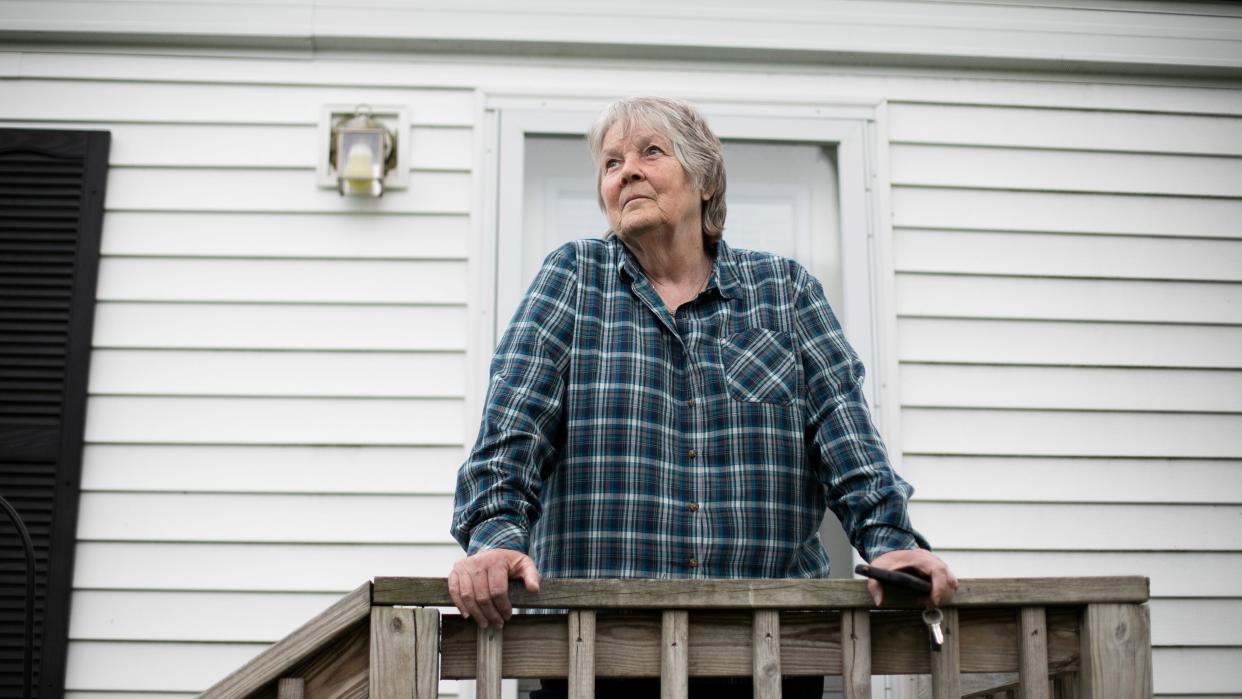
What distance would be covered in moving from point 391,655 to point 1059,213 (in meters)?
2.62

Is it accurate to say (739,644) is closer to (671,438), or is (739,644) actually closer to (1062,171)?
(671,438)

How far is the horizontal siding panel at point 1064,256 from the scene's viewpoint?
10.4 ft

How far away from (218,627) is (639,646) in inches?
71.4

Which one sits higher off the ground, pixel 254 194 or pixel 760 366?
pixel 254 194

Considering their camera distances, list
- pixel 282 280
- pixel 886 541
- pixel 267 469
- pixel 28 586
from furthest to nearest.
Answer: pixel 282 280 < pixel 267 469 < pixel 28 586 < pixel 886 541

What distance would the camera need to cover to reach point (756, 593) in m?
1.50

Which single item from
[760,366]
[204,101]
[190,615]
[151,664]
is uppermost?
[204,101]

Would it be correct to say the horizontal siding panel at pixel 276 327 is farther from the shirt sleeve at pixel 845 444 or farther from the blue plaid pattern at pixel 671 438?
the shirt sleeve at pixel 845 444

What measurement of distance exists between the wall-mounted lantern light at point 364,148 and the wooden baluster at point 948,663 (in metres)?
2.15

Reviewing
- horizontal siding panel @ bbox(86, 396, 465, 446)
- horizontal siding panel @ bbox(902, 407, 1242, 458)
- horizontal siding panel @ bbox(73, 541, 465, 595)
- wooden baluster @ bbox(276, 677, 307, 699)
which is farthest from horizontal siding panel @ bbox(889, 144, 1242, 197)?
wooden baluster @ bbox(276, 677, 307, 699)

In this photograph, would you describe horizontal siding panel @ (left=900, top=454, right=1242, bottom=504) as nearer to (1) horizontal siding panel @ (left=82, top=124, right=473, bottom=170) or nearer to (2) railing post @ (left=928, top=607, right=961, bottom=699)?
(2) railing post @ (left=928, top=607, right=961, bottom=699)

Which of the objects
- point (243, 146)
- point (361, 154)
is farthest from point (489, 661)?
point (243, 146)

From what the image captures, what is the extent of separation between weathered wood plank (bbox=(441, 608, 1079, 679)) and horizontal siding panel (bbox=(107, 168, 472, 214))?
6.02ft

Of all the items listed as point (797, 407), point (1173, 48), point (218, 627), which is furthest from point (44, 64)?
point (1173, 48)
